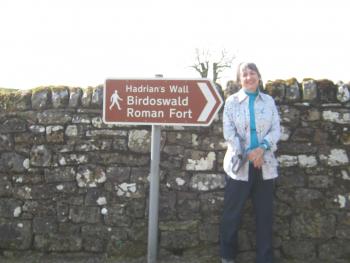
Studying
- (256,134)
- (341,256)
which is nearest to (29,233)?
(256,134)

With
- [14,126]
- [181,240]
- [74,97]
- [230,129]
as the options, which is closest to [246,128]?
[230,129]

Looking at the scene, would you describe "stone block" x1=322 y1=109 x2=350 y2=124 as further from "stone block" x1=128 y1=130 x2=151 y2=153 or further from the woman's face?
"stone block" x1=128 y1=130 x2=151 y2=153

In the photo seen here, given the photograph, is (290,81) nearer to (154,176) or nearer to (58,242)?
(154,176)

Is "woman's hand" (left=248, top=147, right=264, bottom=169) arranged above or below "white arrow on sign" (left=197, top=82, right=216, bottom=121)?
below

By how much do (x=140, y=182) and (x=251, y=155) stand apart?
1338 millimetres

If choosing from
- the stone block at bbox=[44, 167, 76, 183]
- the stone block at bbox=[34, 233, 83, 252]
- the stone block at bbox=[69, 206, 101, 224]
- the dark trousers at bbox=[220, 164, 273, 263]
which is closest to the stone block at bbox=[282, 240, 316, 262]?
the dark trousers at bbox=[220, 164, 273, 263]

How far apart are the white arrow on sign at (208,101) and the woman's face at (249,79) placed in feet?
1.56

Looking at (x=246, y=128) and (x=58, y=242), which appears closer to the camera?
(x=246, y=128)

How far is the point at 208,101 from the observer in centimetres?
369

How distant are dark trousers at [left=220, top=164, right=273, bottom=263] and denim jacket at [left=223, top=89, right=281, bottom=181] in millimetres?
97

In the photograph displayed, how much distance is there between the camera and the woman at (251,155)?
389cm

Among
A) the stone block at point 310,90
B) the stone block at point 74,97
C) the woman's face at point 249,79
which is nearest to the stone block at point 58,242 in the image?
the stone block at point 74,97

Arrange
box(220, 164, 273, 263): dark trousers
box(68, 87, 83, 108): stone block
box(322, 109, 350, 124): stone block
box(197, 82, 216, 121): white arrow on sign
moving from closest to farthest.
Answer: box(197, 82, 216, 121): white arrow on sign < box(220, 164, 273, 263): dark trousers < box(322, 109, 350, 124): stone block < box(68, 87, 83, 108): stone block

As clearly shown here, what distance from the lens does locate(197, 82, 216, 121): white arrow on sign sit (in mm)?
3668
